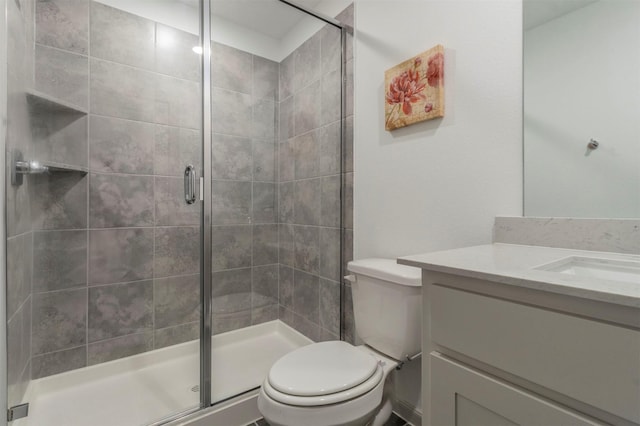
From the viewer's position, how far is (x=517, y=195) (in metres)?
1.04

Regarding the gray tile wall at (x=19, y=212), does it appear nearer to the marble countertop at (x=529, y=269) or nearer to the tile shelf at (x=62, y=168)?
the tile shelf at (x=62, y=168)

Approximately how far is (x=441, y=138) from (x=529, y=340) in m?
0.93

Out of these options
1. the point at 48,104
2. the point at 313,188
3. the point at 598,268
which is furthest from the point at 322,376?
the point at 48,104

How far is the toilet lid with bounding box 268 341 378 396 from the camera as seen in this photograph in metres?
0.96

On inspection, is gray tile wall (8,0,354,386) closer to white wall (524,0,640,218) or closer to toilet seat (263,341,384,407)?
toilet seat (263,341,384,407)

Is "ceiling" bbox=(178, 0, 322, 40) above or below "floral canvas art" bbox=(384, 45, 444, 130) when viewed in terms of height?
above

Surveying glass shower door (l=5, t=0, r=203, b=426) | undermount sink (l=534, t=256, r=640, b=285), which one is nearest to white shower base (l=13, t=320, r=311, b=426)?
glass shower door (l=5, t=0, r=203, b=426)

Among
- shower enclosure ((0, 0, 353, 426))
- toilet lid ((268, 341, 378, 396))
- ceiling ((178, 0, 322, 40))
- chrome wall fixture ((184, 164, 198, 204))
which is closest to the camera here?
toilet lid ((268, 341, 378, 396))

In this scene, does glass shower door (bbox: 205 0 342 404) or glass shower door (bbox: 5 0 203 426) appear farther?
glass shower door (bbox: 205 0 342 404)

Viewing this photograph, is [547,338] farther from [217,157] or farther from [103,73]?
[103,73]

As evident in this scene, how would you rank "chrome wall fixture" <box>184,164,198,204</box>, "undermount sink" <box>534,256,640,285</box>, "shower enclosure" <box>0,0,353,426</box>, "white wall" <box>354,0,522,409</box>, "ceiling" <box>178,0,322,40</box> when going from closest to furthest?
1. "undermount sink" <box>534,256,640,285</box>
2. "white wall" <box>354,0,522,409</box>
3. "shower enclosure" <box>0,0,353,426</box>
4. "chrome wall fixture" <box>184,164,198,204</box>
5. "ceiling" <box>178,0,322,40</box>

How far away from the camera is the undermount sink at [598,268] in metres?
0.70

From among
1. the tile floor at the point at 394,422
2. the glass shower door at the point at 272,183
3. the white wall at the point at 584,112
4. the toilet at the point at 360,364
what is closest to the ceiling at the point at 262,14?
the glass shower door at the point at 272,183

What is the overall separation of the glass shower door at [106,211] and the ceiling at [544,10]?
1.41 metres
